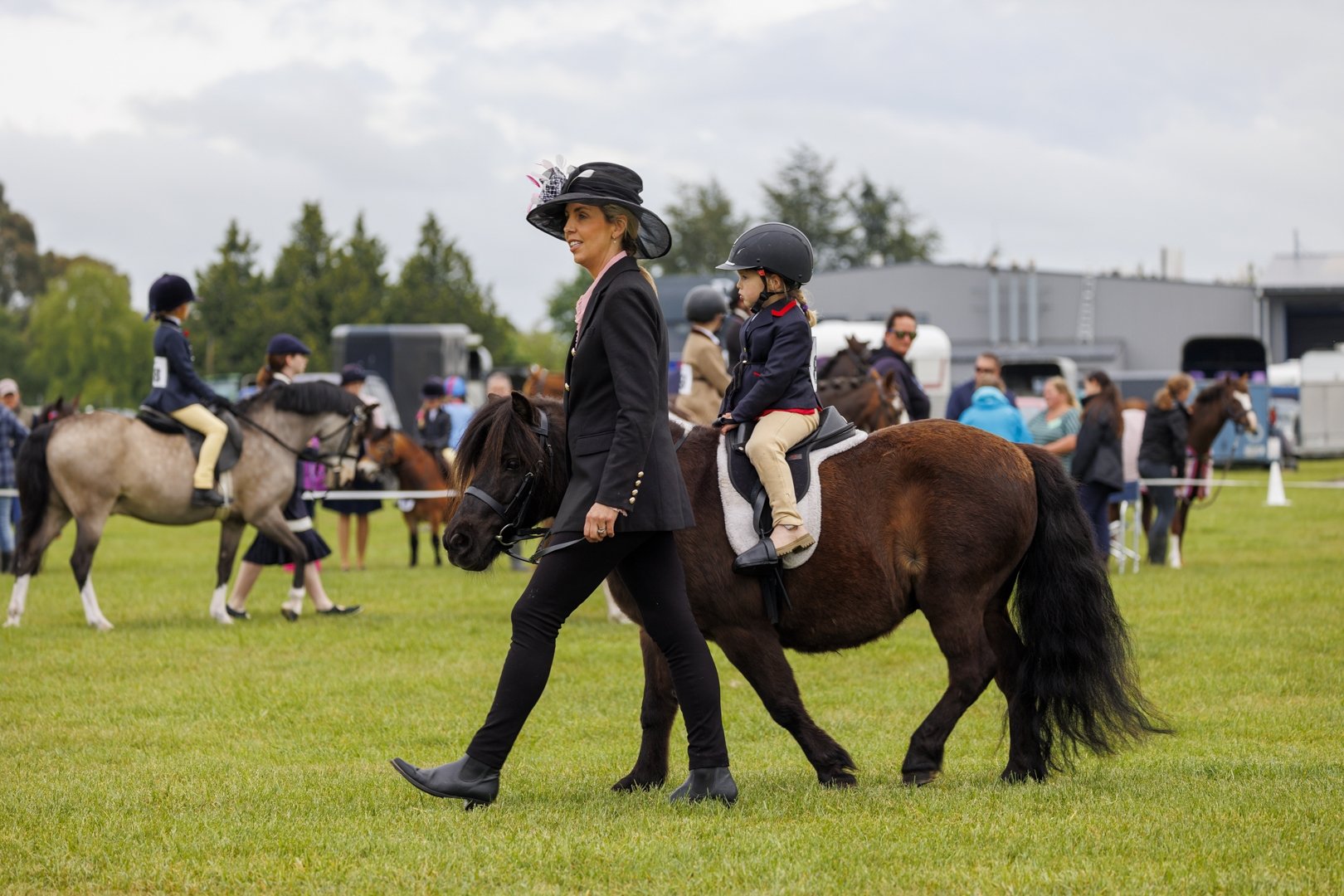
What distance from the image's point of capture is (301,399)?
12719mm

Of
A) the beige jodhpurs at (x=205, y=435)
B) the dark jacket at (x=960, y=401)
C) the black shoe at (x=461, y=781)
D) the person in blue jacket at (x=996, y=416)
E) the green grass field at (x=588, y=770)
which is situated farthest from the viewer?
the dark jacket at (x=960, y=401)

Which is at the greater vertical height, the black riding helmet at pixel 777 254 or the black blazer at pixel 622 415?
the black riding helmet at pixel 777 254

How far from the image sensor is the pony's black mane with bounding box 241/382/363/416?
12.7m

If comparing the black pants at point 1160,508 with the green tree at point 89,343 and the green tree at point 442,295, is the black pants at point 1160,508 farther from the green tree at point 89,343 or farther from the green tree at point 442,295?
the green tree at point 89,343

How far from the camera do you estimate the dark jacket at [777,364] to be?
5711 millimetres

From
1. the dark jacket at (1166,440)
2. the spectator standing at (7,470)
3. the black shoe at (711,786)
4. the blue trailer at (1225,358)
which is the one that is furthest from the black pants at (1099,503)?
the blue trailer at (1225,358)

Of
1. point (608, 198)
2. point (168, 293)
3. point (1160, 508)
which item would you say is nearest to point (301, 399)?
Answer: point (168, 293)

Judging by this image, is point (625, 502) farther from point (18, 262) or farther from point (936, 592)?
point (18, 262)

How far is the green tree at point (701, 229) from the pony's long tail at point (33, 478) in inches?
2741

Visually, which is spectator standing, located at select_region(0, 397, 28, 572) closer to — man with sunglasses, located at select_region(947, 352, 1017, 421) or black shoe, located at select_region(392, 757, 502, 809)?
man with sunglasses, located at select_region(947, 352, 1017, 421)

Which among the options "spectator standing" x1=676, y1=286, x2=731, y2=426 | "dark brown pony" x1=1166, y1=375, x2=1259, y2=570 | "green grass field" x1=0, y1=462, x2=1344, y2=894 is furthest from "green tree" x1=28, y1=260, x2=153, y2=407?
"spectator standing" x1=676, y1=286, x2=731, y2=426

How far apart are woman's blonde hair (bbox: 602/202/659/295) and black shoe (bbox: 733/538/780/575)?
106 cm

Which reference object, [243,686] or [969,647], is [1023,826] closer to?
[969,647]

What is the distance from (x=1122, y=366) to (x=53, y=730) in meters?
47.1
